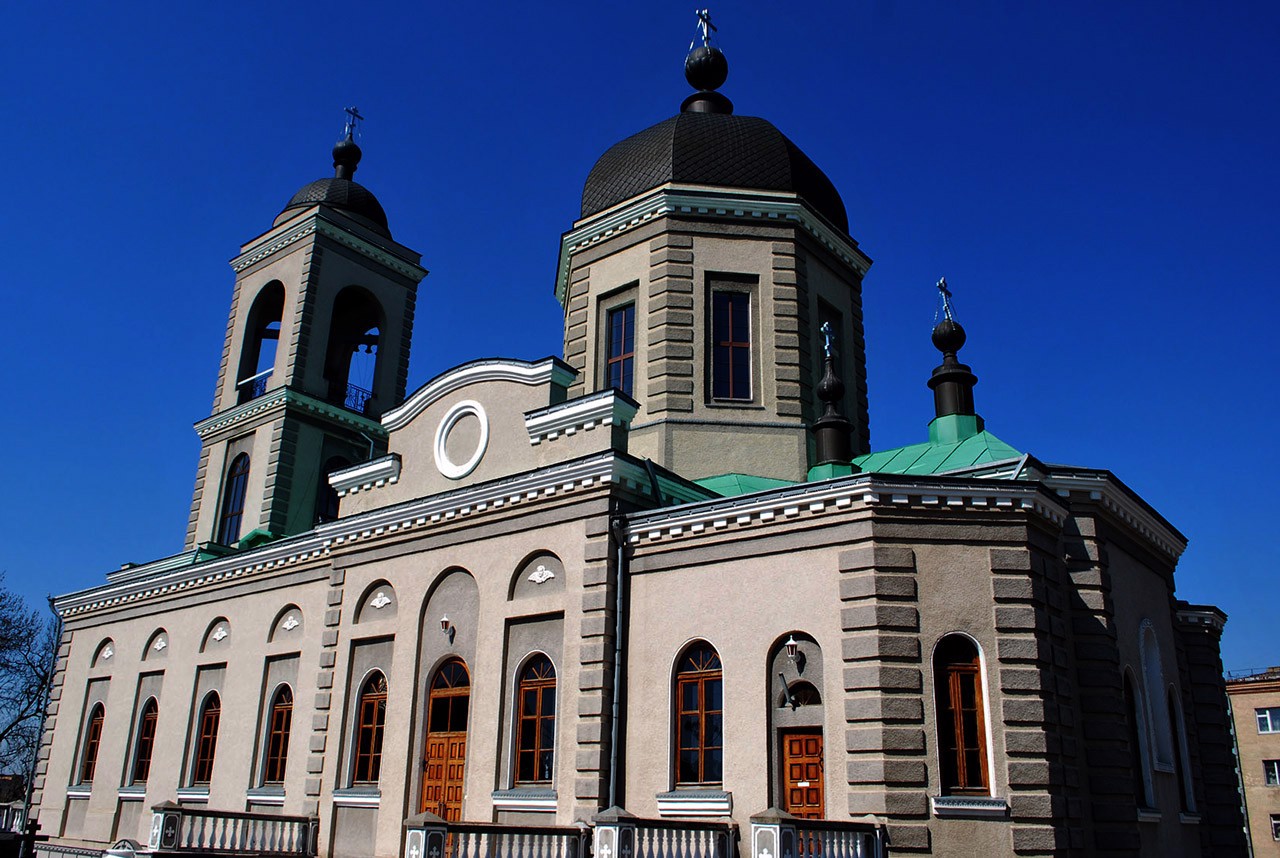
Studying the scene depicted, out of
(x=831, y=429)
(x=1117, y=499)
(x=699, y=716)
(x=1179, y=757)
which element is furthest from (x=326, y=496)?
(x=1179, y=757)

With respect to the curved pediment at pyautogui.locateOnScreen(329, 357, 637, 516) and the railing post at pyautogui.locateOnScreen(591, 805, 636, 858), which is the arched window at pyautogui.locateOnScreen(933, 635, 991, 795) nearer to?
the railing post at pyautogui.locateOnScreen(591, 805, 636, 858)

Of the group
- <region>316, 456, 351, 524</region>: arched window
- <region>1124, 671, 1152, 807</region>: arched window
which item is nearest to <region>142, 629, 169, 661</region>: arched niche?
<region>316, 456, 351, 524</region>: arched window

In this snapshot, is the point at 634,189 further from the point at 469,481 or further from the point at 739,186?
the point at 469,481

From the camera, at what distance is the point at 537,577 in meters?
16.8

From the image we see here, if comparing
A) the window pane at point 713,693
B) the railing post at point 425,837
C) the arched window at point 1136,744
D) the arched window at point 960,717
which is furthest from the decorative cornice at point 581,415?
the arched window at point 1136,744

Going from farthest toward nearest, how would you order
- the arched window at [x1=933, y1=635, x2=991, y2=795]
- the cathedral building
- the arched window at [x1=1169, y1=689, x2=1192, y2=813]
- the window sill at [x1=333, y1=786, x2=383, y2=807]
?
the arched window at [x1=1169, y1=689, x2=1192, y2=813], the window sill at [x1=333, y1=786, x2=383, y2=807], the cathedral building, the arched window at [x1=933, y1=635, x2=991, y2=795]

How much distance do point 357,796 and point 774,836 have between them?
8.99 m

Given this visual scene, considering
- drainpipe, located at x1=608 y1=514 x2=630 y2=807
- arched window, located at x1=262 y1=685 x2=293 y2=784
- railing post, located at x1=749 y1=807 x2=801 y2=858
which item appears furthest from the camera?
arched window, located at x1=262 y1=685 x2=293 y2=784

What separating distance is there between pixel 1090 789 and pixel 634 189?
1359cm

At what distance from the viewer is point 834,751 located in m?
13.6

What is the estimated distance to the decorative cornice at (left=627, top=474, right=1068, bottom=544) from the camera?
46.5 feet

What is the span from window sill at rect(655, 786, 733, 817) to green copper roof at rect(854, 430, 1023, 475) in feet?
18.7

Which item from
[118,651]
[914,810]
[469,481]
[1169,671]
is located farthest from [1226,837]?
[118,651]

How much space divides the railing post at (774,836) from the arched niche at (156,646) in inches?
712
